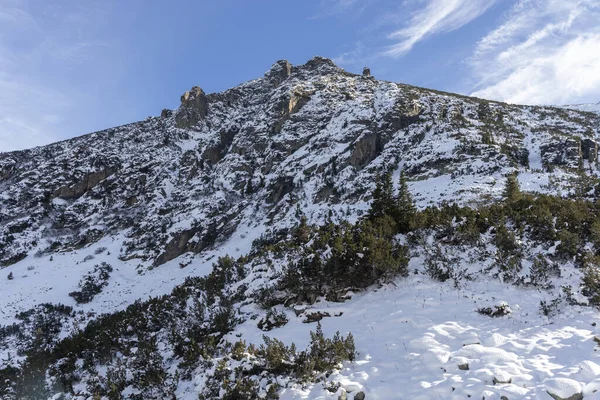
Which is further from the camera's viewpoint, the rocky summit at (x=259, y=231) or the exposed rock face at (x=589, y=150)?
the exposed rock face at (x=589, y=150)

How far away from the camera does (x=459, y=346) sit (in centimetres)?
705

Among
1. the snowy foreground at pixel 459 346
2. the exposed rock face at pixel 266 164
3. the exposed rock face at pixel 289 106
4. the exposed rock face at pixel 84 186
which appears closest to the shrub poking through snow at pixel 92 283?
the exposed rock face at pixel 266 164

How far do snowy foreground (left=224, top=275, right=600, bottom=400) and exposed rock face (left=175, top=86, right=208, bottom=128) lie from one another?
89.2m

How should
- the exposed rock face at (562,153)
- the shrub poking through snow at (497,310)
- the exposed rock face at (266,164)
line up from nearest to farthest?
the shrub poking through snow at (497,310)
the exposed rock face at (562,153)
the exposed rock face at (266,164)

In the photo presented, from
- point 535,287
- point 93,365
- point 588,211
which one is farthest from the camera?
point 93,365

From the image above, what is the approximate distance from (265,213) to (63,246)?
33.8 meters

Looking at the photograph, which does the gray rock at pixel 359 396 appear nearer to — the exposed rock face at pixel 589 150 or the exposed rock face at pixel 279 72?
the exposed rock face at pixel 589 150

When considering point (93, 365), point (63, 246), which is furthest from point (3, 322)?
point (93, 365)

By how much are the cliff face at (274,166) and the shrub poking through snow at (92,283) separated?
430 cm

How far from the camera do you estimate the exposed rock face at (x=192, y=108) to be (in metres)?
90.9

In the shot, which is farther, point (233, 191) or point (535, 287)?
point (233, 191)

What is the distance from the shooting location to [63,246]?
2146 inches

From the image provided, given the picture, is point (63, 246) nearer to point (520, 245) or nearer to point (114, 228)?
point (114, 228)

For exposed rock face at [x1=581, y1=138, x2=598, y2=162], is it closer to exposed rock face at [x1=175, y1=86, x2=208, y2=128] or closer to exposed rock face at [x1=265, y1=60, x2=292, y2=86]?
exposed rock face at [x1=265, y1=60, x2=292, y2=86]
